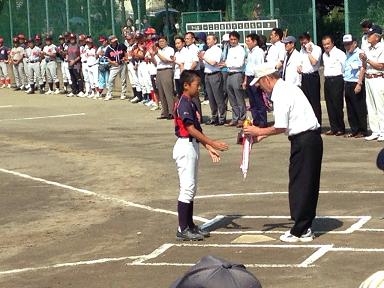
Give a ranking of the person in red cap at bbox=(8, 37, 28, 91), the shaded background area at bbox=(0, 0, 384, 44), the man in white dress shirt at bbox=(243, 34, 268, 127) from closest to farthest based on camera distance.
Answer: the man in white dress shirt at bbox=(243, 34, 268, 127) → the shaded background area at bbox=(0, 0, 384, 44) → the person in red cap at bbox=(8, 37, 28, 91)

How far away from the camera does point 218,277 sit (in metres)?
2.37

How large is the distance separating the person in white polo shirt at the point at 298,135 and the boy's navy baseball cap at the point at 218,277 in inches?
287

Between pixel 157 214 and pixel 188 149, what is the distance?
2.03 meters

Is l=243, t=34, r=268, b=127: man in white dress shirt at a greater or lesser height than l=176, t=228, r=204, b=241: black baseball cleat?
greater

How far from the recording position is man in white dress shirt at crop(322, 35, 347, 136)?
18.3 m

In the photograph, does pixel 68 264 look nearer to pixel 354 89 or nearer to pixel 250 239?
pixel 250 239

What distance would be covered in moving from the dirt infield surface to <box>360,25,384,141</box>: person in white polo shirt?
1.78 ft

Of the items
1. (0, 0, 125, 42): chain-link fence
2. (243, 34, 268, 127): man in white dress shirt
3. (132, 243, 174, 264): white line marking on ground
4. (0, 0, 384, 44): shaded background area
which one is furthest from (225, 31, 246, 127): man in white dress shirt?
(0, 0, 125, 42): chain-link fence

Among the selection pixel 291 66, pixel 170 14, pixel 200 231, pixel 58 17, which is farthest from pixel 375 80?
pixel 58 17

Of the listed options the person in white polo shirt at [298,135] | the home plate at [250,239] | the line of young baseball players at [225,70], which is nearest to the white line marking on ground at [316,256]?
the person in white polo shirt at [298,135]

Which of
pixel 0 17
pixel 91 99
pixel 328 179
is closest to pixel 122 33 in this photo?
pixel 91 99

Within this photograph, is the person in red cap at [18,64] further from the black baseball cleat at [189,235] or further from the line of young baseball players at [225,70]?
the black baseball cleat at [189,235]

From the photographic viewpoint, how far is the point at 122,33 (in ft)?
111

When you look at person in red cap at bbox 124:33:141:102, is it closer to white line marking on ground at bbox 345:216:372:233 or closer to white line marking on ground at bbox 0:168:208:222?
white line marking on ground at bbox 0:168:208:222
